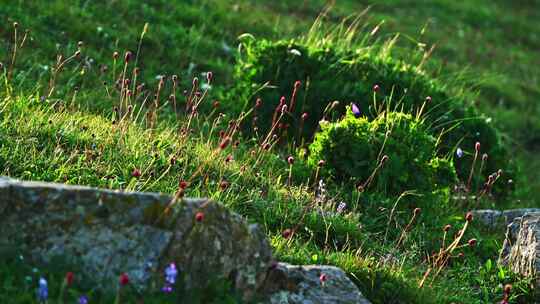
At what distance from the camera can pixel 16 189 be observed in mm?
4492

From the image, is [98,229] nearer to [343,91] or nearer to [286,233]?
[286,233]

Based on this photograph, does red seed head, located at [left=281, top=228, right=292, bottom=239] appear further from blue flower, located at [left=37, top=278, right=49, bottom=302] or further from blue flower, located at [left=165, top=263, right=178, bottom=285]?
blue flower, located at [left=37, top=278, right=49, bottom=302]

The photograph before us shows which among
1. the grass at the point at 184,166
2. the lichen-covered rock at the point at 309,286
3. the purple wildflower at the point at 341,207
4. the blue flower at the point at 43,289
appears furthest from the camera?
the purple wildflower at the point at 341,207

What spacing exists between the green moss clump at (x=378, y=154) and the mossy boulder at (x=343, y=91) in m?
1.34

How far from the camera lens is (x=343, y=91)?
9062mm

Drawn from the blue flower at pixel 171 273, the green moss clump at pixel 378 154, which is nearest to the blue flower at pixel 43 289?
the blue flower at pixel 171 273

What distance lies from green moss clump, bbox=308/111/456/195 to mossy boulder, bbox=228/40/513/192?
1.34 metres

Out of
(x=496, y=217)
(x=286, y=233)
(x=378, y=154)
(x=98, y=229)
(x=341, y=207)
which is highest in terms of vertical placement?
(x=98, y=229)

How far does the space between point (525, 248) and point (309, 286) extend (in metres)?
2.10

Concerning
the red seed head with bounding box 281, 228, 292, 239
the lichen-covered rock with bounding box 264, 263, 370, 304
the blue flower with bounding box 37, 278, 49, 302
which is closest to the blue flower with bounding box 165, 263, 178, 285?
the blue flower with bounding box 37, 278, 49, 302

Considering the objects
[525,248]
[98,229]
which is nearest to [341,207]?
[525,248]

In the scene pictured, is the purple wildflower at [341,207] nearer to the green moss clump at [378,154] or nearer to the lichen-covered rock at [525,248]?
the green moss clump at [378,154]

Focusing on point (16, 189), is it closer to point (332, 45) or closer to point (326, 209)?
point (326, 209)

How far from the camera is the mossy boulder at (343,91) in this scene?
9055 millimetres
